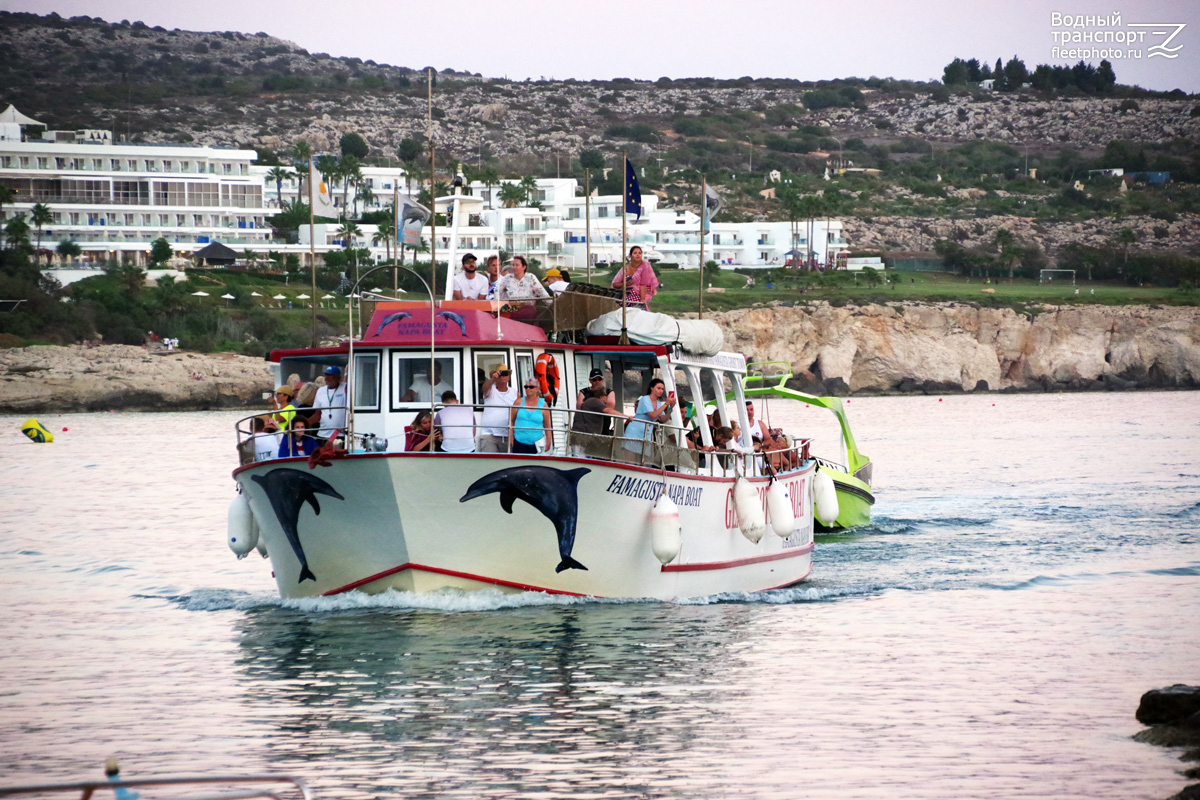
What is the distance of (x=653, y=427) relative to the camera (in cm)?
1894

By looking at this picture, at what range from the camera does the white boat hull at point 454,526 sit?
56.2ft

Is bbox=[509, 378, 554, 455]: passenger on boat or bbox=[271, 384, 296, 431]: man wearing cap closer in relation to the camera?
bbox=[509, 378, 554, 455]: passenger on boat

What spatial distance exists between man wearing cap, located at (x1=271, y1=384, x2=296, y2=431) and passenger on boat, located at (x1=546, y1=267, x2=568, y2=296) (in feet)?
13.1

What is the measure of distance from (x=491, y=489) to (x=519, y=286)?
14.4 ft

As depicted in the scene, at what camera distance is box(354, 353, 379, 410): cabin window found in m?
18.8

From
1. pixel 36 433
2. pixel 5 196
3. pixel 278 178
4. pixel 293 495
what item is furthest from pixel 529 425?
pixel 278 178

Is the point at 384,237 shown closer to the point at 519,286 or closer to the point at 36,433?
the point at 36,433

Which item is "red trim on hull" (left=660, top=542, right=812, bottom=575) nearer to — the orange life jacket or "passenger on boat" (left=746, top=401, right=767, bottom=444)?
"passenger on boat" (left=746, top=401, right=767, bottom=444)

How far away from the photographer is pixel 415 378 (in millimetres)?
18719

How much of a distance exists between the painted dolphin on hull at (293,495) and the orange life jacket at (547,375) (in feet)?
10.8

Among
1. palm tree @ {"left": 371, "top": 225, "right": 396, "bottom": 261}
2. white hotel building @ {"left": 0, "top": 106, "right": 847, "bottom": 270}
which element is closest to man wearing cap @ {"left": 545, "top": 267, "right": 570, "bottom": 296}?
palm tree @ {"left": 371, "top": 225, "right": 396, "bottom": 261}

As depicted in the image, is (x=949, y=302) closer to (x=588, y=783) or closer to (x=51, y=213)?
(x=51, y=213)

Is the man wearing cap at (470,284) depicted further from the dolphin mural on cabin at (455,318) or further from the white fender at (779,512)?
the white fender at (779,512)

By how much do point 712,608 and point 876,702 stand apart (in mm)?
5097
